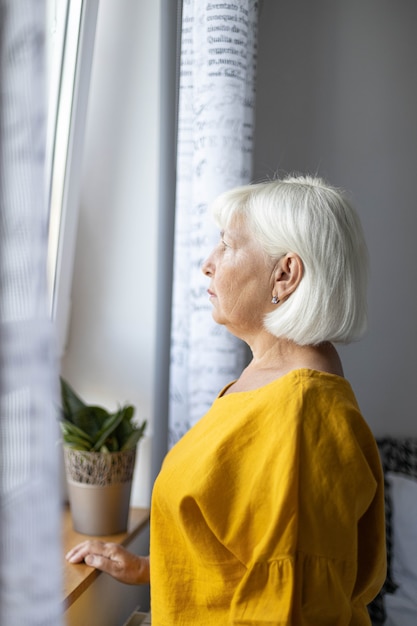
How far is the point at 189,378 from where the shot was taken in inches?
72.6

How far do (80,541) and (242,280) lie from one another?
816mm

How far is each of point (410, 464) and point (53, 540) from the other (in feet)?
5.79

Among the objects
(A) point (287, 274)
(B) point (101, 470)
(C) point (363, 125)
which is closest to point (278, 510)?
(A) point (287, 274)

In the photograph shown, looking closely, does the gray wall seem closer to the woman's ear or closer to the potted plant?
the potted plant

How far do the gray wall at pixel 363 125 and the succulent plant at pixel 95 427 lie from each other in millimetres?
894

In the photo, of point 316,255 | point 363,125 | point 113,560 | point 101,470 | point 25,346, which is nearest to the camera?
point 25,346

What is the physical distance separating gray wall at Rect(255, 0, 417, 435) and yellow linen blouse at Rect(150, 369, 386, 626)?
124 centimetres

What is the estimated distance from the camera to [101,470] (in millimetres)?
1729

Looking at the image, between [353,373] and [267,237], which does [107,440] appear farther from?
[353,373]

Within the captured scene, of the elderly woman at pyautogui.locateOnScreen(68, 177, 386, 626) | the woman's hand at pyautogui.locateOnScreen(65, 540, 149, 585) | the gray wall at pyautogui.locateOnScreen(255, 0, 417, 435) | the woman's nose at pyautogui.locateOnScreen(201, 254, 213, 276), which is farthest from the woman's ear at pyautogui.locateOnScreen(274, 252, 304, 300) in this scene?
the gray wall at pyautogui.locateOnScreen(255, 0, 417, 435)

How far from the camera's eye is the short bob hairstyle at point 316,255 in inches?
47.9

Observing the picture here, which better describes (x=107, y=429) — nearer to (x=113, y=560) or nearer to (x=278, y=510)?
(x=113, y=560)

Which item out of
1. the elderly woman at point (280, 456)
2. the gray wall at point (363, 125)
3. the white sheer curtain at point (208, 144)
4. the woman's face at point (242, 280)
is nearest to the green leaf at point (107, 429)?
the white sheer curtain at point (208, 144)

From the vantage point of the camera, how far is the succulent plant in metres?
1.75
